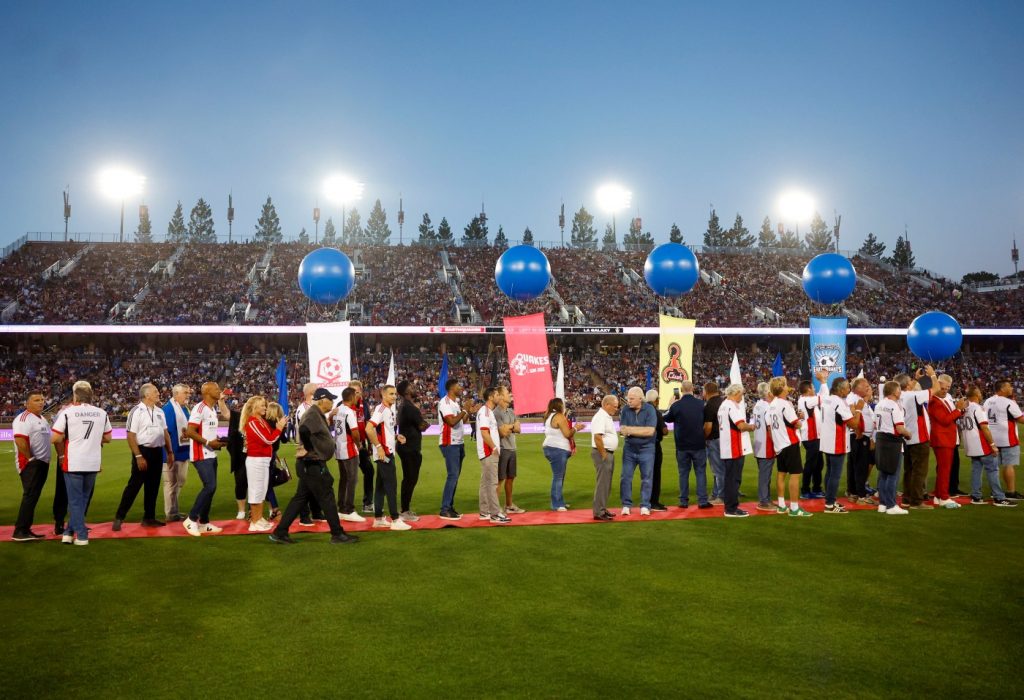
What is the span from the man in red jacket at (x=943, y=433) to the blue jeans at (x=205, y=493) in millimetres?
10274

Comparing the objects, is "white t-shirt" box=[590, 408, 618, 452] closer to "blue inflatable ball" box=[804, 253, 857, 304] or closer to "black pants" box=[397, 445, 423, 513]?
"black pants" box=[397, 445, 423, 513]

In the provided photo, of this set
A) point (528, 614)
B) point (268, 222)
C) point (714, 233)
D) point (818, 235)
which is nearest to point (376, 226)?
point (268, 222)

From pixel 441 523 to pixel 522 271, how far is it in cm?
723

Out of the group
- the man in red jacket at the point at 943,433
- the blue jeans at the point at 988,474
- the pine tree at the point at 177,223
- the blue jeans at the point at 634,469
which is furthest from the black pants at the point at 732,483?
the pine tree at the point at 177,223

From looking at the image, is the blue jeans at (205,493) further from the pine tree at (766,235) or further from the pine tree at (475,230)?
the pine tree at (766,235)

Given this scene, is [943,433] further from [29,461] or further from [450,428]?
[29,461]

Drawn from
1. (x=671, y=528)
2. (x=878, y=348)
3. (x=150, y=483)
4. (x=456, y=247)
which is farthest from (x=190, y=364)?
(x=878, y=348)

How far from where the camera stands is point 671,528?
8.81 meters

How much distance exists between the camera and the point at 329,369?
12.1 m

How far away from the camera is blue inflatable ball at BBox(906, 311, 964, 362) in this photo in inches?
786

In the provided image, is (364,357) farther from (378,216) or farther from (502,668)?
(378,216)

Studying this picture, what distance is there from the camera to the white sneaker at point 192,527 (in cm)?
850

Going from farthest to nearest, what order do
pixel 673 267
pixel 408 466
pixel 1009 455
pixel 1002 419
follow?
pixel 673 267
pixel 1009 455
pixel 1002 419
pixel 408 466

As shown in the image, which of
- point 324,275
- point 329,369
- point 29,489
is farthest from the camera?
point 324,275
